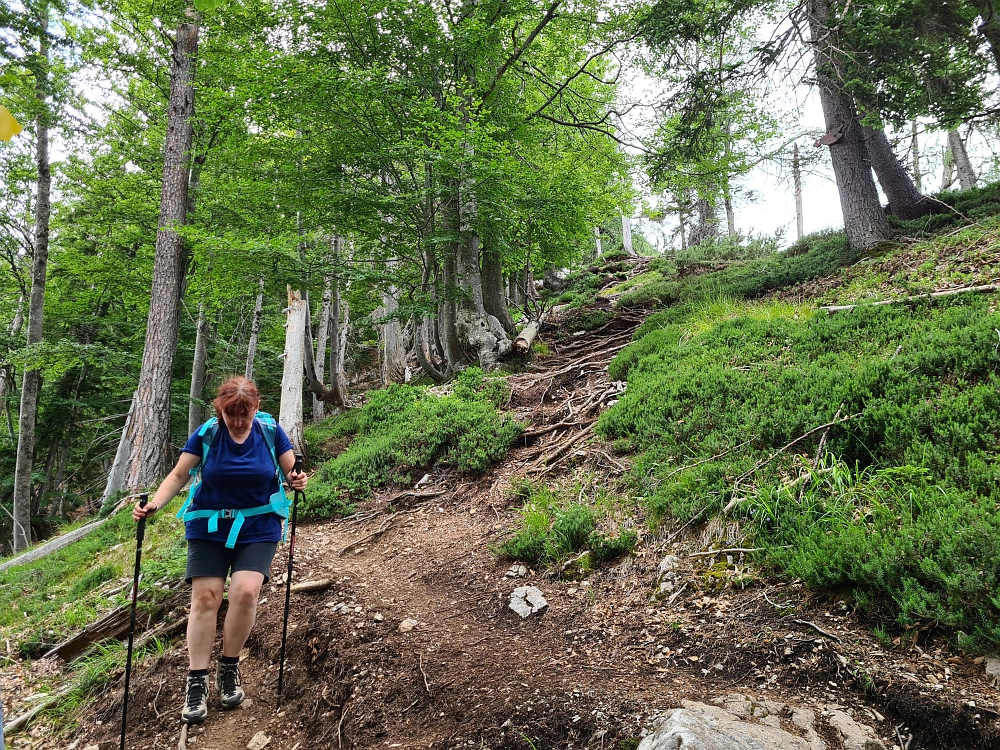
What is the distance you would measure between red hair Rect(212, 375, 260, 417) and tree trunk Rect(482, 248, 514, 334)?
8190mm

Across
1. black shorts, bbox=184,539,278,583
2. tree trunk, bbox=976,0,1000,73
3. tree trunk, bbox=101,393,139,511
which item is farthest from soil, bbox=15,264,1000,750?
tree trunk, bbox=976,0,1000,73

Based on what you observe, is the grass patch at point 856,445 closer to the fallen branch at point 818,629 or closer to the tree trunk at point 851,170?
the fallen branch at point 818,629

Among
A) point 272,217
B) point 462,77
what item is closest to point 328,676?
point 272,217

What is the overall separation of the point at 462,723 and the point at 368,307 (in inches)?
573

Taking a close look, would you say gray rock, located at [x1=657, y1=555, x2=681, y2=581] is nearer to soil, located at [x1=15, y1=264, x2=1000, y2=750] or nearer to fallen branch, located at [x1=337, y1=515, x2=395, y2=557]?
soil, located at [x1=15, y1=264, x2=1000, y2=750]

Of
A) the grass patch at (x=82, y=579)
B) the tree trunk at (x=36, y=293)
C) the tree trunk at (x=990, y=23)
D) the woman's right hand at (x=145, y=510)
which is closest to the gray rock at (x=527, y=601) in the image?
the woman's right hand at (x=145, y=510)

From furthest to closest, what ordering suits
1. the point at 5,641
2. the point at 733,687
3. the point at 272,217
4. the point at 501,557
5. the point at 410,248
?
the point at 410,248 < the point at 272,217 < the point at 5,641 < the point at 501,557 < the point at 733,687

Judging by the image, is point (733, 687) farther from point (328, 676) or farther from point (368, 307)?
point (368, 307)

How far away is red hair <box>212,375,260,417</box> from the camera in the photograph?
10.8ft

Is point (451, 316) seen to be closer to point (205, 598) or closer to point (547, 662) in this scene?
point (205, 598)

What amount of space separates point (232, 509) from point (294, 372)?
738 centimetres

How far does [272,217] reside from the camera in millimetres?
9531

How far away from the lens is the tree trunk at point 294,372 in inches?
387

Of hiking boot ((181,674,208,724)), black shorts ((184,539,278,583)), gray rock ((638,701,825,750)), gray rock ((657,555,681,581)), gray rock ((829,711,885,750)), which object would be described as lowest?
hiking boot ((181,674,208,724))
